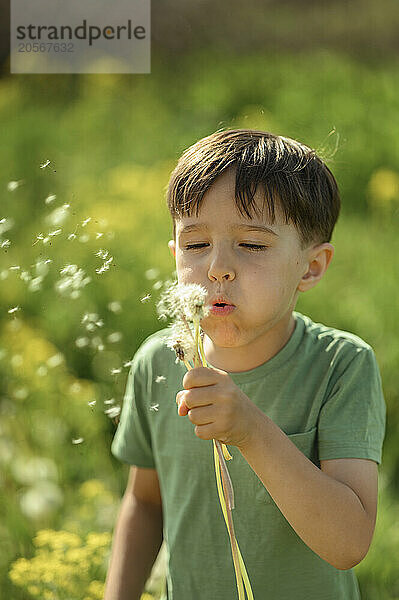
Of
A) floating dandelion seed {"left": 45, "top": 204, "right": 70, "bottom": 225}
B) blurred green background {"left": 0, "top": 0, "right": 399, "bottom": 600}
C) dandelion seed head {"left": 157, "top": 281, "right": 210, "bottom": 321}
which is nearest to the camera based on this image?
dandelion seed head {"left": 157, "top": 281, "right": 210, "bottom": 321}

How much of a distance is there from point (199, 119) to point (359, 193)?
22.8 inches

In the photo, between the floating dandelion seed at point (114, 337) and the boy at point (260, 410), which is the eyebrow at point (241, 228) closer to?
the boy at point (260, 410)

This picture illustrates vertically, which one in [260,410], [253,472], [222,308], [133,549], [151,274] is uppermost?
[151,274]

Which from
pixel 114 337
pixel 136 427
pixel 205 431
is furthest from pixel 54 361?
pixel 205 431

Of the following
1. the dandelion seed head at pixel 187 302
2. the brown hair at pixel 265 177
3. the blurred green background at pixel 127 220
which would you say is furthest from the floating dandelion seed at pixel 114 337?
the dandelion seed head at pixel 187 302

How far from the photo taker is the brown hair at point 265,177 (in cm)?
89

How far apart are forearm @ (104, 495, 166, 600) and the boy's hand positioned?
1.46 feet

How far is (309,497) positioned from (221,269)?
0.25m

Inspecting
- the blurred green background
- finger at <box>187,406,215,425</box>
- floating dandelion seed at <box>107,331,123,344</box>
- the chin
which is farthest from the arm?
floating dandelion seed at <box>107,331,123,344</box>

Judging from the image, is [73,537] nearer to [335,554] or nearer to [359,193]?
[335,554]

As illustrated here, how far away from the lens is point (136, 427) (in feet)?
3.60

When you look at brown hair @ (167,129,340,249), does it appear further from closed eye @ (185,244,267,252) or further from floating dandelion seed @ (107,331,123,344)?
floating dandelion seed @ (107,331,123,344)

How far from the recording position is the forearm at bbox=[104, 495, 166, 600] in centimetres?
108

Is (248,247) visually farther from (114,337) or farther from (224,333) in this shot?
(114,337)
